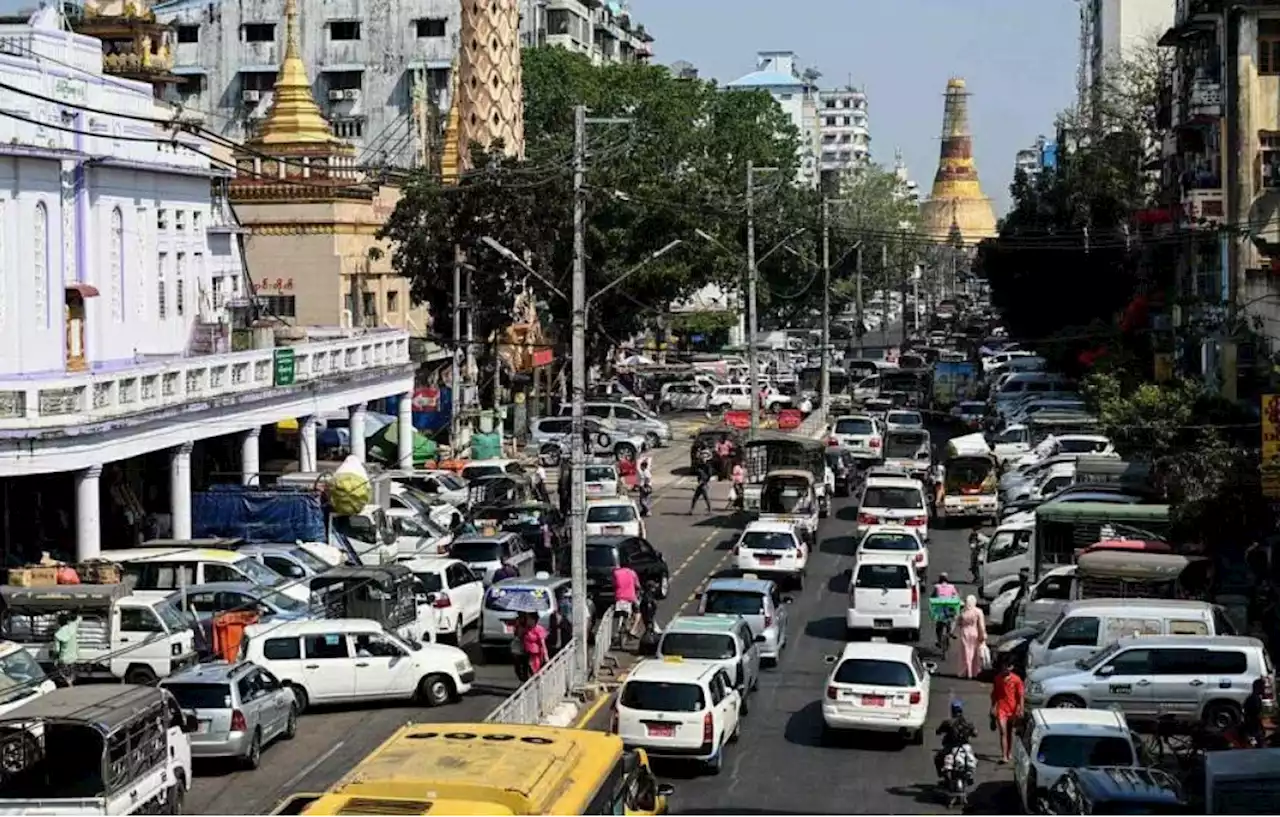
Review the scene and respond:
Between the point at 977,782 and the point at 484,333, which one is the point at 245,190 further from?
the point at 977,782

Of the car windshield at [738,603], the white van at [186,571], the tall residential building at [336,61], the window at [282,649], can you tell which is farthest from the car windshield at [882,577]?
the tall residential building at [336,61]

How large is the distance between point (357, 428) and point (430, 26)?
5245cm

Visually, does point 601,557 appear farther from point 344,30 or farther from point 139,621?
point 344,30

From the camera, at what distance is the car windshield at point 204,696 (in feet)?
84.4

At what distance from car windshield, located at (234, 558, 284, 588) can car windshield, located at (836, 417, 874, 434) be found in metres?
28.2

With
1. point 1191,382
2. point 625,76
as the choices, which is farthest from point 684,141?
point 1191,382

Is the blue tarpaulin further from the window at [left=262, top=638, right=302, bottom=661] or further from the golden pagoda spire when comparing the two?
the golden pagoda spire

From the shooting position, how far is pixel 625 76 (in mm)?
104125

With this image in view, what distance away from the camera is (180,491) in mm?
40125

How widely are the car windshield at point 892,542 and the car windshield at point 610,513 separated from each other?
596 cm

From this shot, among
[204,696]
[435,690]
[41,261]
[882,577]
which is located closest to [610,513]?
[882,577]

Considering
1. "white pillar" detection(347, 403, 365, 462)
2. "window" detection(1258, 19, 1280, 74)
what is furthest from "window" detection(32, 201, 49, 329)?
"window" detection(1258, 19, 1280, 74)

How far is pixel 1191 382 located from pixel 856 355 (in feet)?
222

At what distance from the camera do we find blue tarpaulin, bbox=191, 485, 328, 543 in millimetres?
41500
